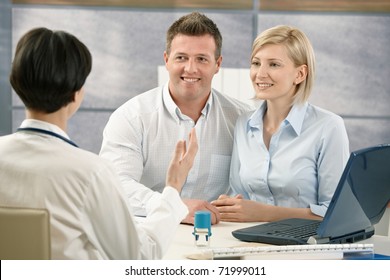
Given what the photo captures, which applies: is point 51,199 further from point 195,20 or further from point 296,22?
point 296,22

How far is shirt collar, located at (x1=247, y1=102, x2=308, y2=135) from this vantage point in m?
2.68

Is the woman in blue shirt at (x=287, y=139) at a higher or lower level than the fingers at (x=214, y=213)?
higher

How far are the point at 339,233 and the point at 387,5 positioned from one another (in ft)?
9.21

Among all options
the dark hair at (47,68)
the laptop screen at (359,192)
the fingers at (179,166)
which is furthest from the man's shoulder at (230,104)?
the dark hair at (47,68)

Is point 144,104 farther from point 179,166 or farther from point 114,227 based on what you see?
point 114,227

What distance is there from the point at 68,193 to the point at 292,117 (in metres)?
1.37

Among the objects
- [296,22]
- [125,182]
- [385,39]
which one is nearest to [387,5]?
[385,39]

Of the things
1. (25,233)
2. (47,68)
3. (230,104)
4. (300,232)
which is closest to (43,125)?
(47,68)

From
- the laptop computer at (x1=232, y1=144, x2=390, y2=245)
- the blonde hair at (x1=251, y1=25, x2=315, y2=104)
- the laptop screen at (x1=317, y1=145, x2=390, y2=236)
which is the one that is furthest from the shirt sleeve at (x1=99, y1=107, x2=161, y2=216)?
the laptop screen at (x1=317, y1=145, x2=390, y2=236)

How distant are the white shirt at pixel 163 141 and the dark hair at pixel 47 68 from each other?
119 cm

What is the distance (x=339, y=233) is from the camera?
2057 millimetres

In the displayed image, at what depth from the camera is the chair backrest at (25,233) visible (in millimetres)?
1494

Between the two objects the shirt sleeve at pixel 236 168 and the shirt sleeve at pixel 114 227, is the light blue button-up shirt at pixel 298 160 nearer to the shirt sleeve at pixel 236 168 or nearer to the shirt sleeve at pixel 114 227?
the shirt sleeve at pixel 236 168

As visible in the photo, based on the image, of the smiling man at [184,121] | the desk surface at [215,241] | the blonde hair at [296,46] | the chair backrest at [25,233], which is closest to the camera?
the chair backrest at [25,233]
